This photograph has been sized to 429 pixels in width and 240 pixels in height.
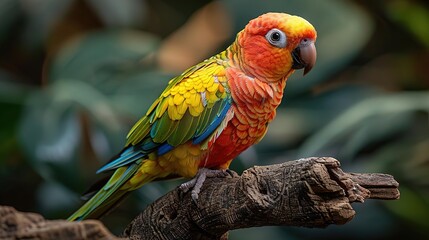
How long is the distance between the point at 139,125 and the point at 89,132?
108 cm

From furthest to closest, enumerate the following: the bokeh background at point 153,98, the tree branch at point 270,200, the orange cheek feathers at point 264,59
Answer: the bokeh background at point 153,98 < the orange cheek feathers at point 264,59 < the tree branch at point 270,200

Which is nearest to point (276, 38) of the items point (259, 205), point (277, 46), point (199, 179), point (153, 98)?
point (277, 46)

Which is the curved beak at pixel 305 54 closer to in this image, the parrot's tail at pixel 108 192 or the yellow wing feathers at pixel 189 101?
the yellow wing feathers at pixel 189 101

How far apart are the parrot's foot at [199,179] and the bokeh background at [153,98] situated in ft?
2.41

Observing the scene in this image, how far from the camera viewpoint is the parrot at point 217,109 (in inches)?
59.9

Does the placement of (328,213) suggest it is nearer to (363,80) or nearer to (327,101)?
(327,101)

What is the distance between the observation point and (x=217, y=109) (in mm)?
1528

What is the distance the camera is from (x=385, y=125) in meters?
2.55

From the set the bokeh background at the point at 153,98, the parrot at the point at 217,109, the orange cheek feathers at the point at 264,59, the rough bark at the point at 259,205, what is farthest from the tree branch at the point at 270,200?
the bokeh background at the point at 153,98

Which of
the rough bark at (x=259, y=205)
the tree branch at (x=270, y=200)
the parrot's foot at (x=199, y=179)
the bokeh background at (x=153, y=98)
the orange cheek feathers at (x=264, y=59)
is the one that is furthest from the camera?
the bokeh background at (x=153, y=98)

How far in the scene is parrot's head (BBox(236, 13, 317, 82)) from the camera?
150 centimetres

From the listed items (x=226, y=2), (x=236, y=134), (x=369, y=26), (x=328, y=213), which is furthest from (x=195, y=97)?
(x=369, y=26)

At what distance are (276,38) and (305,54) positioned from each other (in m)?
0.07

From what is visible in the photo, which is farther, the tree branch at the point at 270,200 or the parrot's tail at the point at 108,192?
the parrot's tail at the point at 108,192
